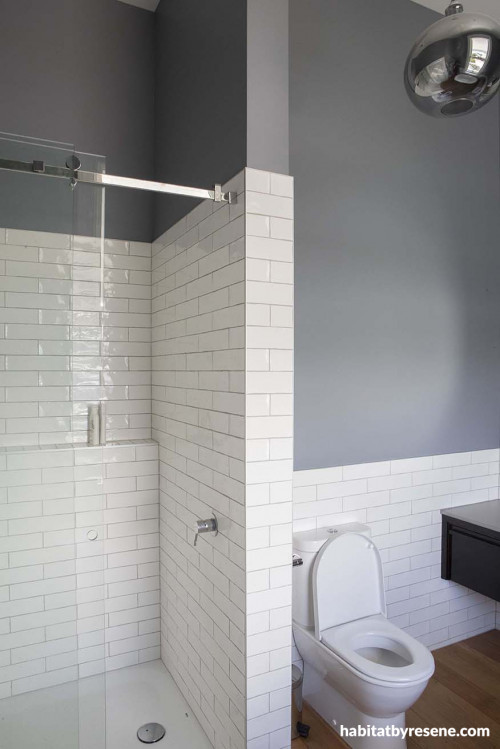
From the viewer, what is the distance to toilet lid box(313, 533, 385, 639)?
2225mm

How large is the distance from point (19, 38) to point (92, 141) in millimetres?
558

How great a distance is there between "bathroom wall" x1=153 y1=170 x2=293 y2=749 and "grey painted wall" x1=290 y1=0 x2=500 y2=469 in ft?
1.76

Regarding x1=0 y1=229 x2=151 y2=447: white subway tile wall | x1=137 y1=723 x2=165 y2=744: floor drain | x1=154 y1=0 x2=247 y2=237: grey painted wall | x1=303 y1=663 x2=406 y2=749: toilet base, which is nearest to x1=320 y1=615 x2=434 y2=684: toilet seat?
x1=303 y1=663 x2=406 y2=749: toilet base

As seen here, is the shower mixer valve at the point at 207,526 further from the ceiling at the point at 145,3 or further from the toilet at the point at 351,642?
the ceiling at the point at 145,3

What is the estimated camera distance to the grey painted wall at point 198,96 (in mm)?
1838

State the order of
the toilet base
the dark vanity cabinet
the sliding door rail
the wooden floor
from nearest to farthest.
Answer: the sliding door rail < the toilet base < the wooden floor < the dark vanity cabinet

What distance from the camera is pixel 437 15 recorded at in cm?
280

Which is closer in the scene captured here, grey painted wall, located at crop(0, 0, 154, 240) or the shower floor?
the shower floor

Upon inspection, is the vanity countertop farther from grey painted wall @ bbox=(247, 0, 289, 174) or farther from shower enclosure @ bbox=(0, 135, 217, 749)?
grey painted wall @ bbox=(247, 0, 289, 174)

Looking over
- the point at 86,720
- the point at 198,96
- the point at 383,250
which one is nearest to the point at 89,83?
the point at 198,96

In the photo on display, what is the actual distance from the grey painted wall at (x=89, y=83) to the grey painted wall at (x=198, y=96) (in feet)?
0.34

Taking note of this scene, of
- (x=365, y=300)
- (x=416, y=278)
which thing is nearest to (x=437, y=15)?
(x=416, y=278)

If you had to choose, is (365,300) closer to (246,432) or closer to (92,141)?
(246,432)

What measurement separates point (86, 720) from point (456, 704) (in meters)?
1.70
